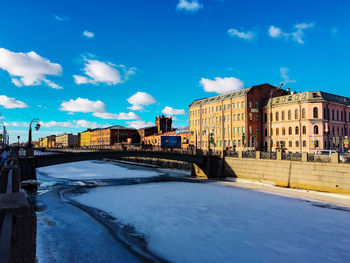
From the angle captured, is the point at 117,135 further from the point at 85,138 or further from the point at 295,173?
the point at 295,173

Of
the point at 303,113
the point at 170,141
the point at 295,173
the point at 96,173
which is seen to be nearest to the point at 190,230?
the point at 295,173

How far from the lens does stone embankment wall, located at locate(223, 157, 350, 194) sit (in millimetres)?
28922

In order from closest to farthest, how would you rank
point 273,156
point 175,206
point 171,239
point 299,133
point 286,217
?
point 171,239
point 286,217
point 175,206
point 273,156
point 299,133

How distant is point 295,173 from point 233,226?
816 inches

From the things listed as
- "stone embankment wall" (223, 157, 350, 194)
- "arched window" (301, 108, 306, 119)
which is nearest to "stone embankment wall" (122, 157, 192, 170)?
"stone embankment wall" (223, 157, 350, 194)

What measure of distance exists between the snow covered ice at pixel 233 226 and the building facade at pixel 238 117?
3393cm

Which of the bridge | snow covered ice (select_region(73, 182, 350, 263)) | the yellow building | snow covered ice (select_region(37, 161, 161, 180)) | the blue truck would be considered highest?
the yellow building

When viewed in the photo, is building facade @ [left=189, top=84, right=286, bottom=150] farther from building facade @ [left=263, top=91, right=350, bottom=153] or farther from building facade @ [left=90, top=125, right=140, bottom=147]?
building facade @ [left=90, top=125, right=140, bottom=147]

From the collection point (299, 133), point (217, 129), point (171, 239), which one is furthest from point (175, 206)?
point (217, 129)

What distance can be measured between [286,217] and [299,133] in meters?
40.5

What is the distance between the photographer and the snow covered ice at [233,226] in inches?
500

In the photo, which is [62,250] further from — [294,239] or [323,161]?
[323,161]

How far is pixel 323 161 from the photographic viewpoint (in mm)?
31016

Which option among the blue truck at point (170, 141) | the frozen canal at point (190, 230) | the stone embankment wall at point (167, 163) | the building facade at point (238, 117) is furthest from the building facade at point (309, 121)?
the frozen canal at point (190, 230)
